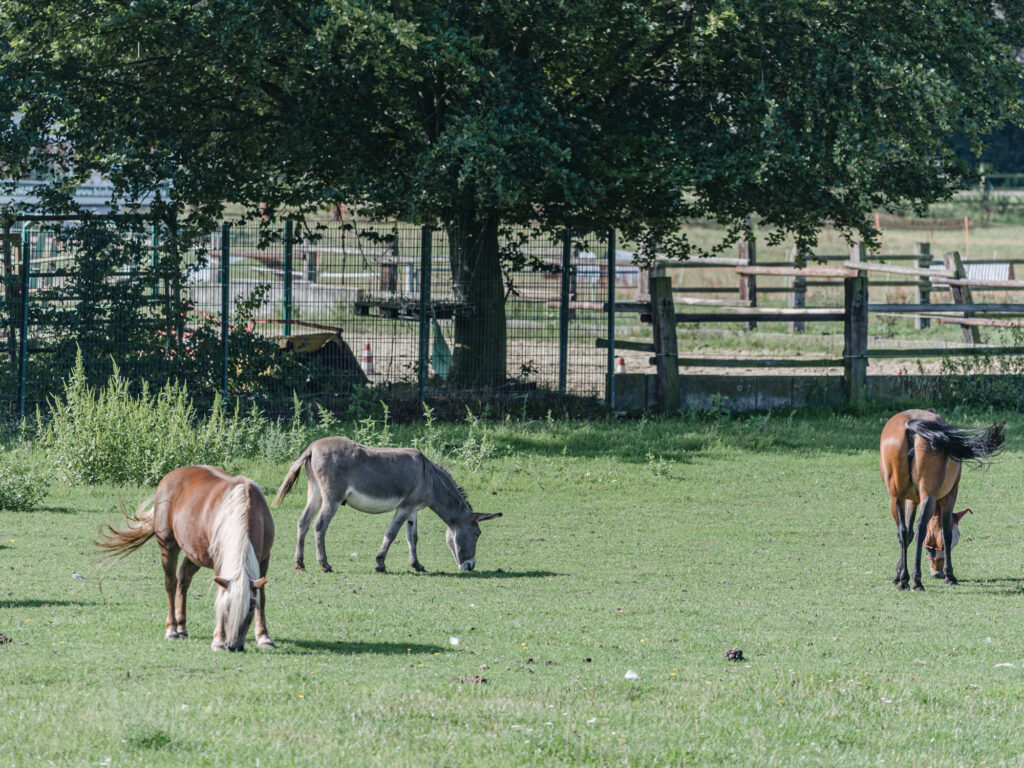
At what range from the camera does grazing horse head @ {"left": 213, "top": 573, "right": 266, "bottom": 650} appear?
749 cm

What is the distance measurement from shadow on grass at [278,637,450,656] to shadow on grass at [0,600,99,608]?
1.90 m

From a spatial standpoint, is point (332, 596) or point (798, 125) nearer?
point (332, 596)

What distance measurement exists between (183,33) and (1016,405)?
46.6 ft

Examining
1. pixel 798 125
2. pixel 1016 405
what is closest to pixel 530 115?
pixel 798 125

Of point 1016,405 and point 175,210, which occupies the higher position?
point 175,210

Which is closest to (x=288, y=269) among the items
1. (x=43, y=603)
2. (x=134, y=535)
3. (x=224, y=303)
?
(x=224, y=303)

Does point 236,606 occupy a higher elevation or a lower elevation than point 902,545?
higher

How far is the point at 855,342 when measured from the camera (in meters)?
20.9

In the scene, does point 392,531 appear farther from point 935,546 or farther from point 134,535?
point 935,546

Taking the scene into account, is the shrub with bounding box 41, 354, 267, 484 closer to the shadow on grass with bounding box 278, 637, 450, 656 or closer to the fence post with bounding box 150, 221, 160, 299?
the fence post with bounding box 150, 221, 160, 299

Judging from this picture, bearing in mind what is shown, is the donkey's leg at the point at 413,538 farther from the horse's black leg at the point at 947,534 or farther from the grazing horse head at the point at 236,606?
the horse's black leg at the point at 947,534

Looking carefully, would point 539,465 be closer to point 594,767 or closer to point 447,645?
point 447,645

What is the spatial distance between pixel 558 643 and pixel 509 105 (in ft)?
35.7

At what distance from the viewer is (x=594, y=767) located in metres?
5.88
